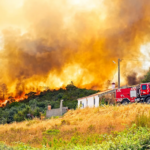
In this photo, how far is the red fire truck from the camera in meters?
26.7

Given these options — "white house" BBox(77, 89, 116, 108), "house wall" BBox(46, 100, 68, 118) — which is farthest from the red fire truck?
"house wall" BBox(46, 100, 68, 118)

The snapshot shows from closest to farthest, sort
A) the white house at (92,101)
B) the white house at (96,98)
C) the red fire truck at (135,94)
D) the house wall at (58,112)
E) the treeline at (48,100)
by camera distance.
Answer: the red fire truck at (135,94)
the white house at (96,98)
the white house at (92,101)
the house wall at (58,112)
the treeline at (48,100)

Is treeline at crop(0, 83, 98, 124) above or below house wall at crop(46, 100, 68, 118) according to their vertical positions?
above

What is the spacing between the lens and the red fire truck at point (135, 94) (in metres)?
26.7

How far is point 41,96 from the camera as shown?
85312 millimetres

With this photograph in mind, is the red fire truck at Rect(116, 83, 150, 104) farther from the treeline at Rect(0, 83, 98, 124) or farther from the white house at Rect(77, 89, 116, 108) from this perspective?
the treeline at Rect(0, 83, 98, 124)

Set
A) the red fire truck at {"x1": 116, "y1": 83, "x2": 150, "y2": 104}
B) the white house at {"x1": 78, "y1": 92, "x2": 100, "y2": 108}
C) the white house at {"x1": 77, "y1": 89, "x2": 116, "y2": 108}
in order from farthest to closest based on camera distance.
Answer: the white house at {"x1": 78, "y1": 92, "x2": 100, "y2": 108}, the white house at {"x1": 77, "y1": 89, "x2": 116, "y2": 108}, the red fire truck at {"x1": 116, "y1": 83, "x2": 150, "y2": 104}

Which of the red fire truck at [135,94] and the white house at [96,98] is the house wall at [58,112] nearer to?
the white house at [96,98]

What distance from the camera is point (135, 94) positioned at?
94.1ft

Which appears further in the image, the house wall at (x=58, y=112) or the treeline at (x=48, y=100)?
the treeline at (x=48, y=100)

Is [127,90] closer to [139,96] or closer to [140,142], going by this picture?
[139,96]

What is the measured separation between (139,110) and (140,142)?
11.3m

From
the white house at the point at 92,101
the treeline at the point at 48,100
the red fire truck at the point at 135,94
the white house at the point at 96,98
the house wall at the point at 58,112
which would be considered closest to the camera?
the red fire truck at the point at 135,94

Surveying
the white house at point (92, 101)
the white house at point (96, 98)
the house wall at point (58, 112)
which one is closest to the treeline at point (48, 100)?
the white house at point (92, 101)
